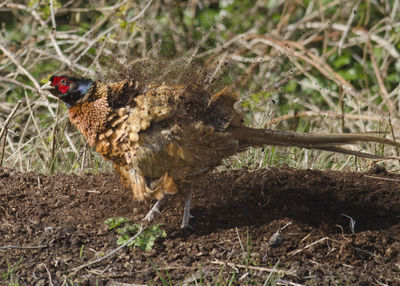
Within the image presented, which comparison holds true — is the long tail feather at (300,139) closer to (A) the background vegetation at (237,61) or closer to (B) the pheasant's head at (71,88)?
(A) the background vegetation at (237,61)

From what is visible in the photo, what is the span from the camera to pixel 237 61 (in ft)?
16.0

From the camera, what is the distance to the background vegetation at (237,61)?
15.2 ft

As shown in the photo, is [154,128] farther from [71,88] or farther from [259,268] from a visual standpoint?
[259,268]

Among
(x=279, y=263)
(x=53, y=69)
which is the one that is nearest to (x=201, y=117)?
(x=279, y=263)

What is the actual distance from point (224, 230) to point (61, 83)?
129 cm

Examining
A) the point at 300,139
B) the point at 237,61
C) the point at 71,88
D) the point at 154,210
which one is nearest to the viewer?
the point at 71,88

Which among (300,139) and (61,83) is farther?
(300,139)

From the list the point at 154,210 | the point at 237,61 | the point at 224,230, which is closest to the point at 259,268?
the point at 224,230

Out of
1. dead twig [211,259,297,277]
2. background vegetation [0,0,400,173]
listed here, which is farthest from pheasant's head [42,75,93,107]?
dead twig [211,259,297,277]

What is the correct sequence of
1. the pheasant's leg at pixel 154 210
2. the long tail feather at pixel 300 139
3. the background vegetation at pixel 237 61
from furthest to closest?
the background vegetation at pixel 237 61, the long tail feather at pixel 300 139, the pheasant's leg at pixel 154 210

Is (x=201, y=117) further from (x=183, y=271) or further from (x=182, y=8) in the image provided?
(x=182, y=8)

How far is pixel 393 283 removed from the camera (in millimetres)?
2814

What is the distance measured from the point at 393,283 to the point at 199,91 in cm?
150

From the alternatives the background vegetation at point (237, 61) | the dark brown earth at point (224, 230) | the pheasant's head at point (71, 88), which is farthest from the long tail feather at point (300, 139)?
the pheasant's head at point (71, 88)
